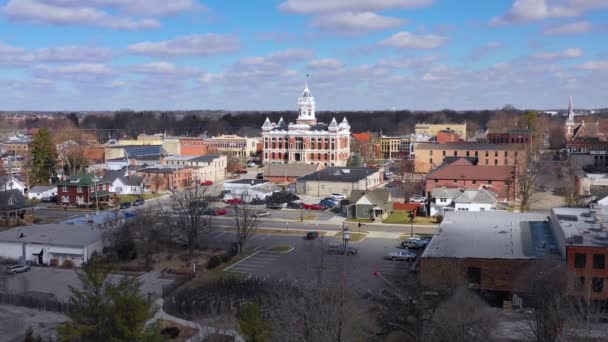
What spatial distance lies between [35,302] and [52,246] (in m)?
7.68

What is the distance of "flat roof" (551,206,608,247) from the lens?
23.1 meters

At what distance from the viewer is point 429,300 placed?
2064cm

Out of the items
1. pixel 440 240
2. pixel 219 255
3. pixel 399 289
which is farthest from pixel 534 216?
pixel 219 255

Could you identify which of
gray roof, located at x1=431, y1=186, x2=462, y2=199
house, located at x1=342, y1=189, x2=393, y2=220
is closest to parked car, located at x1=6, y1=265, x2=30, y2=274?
house, located at x1=342, y1=189, x2=393, y2=220

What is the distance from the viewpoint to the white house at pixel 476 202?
4141 centimetres

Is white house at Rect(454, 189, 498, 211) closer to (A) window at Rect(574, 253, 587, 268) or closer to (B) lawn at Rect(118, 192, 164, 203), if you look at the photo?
(A) window at Rect(574, 253, 587, 268)

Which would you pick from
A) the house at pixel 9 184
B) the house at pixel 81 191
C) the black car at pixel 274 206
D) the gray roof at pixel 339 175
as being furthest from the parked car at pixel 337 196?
the house at pixel 9 184

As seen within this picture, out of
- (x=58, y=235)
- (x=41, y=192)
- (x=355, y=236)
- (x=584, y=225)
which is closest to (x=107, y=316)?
(x=58, y=235)

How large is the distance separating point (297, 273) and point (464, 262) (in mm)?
7718

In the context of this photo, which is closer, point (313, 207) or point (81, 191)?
point (313, 207)

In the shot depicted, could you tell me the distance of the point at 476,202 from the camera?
136 feet

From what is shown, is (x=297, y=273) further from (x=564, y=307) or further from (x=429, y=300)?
(x=564, y=307)

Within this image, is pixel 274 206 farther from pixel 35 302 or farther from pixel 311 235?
pixel 35 302

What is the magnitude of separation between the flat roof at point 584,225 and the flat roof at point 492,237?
2.98 ft
